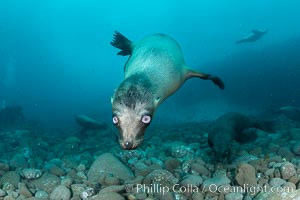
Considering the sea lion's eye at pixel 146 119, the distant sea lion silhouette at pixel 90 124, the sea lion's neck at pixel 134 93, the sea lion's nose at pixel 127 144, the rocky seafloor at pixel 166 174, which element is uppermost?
the sea lion's neck at pixel 134 93

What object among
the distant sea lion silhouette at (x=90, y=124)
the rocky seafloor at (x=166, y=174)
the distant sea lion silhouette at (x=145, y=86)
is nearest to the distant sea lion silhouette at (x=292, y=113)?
the rocky seafloor at (x=166, y=174)

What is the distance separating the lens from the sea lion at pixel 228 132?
589 centimetres

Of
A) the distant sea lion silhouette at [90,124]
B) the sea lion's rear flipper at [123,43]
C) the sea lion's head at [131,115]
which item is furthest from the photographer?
the distant sea lion silhouette at [90,124]

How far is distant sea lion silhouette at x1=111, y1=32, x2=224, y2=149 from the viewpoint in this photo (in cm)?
296

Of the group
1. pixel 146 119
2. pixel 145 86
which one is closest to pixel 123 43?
pixel 145 86

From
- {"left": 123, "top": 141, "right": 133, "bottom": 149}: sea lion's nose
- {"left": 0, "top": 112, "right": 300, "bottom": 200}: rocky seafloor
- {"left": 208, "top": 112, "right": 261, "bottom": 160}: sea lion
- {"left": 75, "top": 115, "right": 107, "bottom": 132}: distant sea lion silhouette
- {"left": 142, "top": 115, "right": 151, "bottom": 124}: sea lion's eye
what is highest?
{"left": 142, "top": 115, "right": 151, "bottom": 124}: sea lion's eye

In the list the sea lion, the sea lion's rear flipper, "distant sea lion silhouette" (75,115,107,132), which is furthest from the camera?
"distant sea lion silhouette" (75,115,107,132)

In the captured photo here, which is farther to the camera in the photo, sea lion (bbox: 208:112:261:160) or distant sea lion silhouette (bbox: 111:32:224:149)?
sea lion (bbox: 208:112:261:160)

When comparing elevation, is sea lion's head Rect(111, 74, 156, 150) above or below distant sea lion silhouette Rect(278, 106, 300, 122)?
above

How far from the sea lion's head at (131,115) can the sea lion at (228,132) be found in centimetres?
306

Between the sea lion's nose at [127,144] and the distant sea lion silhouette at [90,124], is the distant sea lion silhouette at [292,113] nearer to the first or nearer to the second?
the distant sea lion silhouette at [90,124]

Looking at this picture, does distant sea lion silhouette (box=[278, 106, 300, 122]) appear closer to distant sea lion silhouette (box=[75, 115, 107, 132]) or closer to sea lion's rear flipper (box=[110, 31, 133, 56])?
distant sea lion silhouette (box=[75, 115, 107, 132])

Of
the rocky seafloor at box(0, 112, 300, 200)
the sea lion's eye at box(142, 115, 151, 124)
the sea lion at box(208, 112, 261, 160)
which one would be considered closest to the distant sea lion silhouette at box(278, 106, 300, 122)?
the sea lion at box(208, 112, 261, 160)

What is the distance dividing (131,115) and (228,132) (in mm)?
3914
